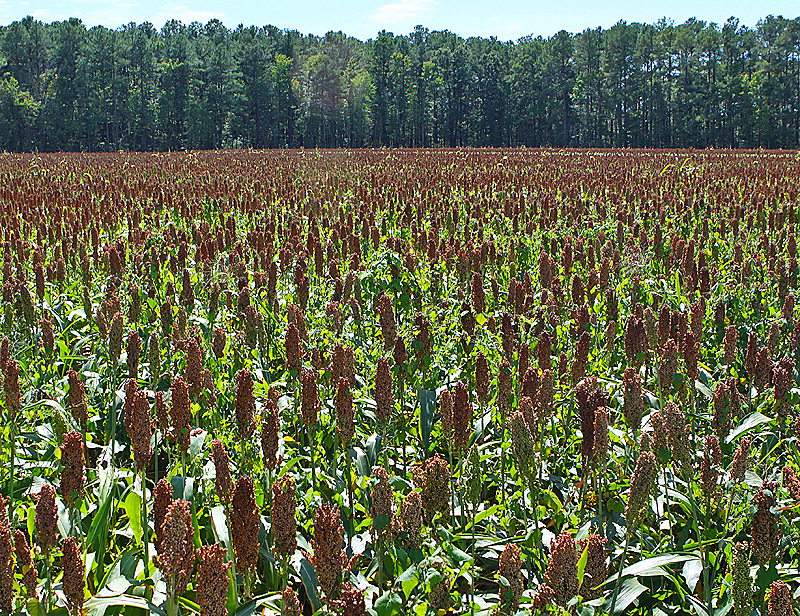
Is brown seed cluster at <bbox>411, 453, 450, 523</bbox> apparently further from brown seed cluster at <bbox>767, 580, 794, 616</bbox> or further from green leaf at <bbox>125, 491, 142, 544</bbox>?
green leaf at <bbox>125, 491, 142, 544</bbox>

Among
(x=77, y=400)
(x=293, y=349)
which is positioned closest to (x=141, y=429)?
(x=77, y=400)

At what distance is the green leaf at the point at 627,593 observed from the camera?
7.29 ft

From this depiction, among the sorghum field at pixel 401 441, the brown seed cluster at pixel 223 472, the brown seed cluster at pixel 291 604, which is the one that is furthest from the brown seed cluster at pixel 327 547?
the brown seed cluster at pixel 223 472

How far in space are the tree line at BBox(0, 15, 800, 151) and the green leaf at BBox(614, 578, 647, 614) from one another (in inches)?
3636

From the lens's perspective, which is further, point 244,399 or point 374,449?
point 374,449

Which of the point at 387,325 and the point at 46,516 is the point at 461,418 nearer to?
the point at 46,516

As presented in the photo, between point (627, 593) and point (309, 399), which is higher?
point (309, 399)

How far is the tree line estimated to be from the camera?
292 ft

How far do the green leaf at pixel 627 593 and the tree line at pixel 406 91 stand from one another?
92.3m

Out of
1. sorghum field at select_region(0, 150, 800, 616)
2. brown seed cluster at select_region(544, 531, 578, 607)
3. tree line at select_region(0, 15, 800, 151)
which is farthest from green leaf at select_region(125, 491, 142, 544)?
tree line at select_region(0, 15, 800, 151)

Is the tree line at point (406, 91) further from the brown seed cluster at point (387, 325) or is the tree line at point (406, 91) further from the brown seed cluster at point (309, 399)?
the brown seed cluster at point (309, 399)

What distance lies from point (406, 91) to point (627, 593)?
105m

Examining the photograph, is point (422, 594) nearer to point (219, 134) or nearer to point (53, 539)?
point (53, 539)

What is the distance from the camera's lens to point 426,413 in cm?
362
